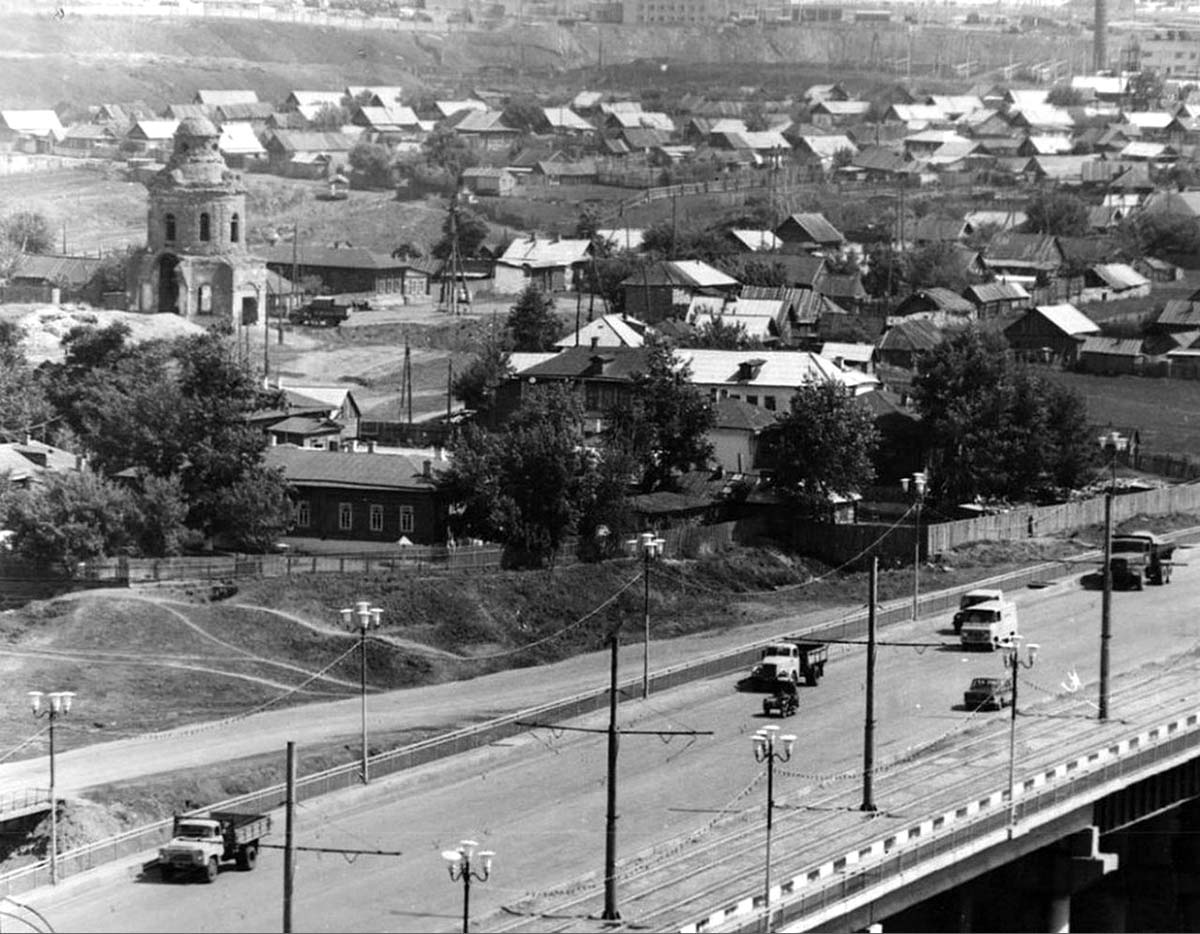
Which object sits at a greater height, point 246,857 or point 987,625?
point 246,857

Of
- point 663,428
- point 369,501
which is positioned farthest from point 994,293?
point 369,501

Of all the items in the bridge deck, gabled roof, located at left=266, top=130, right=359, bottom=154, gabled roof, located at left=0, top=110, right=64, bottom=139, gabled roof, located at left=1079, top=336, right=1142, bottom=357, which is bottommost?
the bridge deck

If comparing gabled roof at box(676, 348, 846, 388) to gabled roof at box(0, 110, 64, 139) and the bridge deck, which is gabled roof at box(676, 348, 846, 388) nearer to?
the bridge deck

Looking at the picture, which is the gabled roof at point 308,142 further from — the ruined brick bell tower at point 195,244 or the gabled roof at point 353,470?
the gabled roof at point 353,470

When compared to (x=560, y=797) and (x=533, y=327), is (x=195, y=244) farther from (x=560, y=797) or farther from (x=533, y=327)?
(x=560, y=797)

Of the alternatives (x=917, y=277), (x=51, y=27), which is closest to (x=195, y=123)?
(x=917, y=277)

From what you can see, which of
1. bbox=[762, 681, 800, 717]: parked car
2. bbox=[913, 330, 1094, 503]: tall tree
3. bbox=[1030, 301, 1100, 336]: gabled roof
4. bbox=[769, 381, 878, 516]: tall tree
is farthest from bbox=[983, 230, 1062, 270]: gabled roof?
bbox=[762, 681, 800, 717]: parked car
